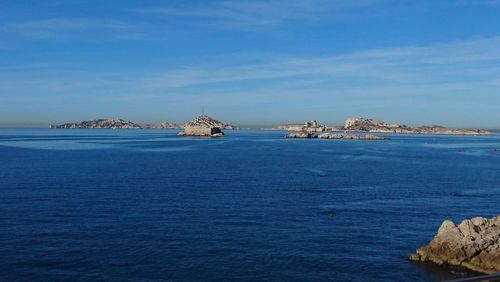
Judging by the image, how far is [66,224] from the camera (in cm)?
4541

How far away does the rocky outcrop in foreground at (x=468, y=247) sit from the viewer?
34.2 m

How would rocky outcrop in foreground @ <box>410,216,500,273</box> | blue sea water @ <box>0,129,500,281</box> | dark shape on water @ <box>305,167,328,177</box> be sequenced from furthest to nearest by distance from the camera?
dark shape on water @ <box>305,167,328,177</box>, rocky outcrop in foreground @ <box>410,216,500,273</box>, blue sea water @ <box>0,129,500,281</box>

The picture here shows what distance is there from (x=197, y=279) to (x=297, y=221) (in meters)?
18.5

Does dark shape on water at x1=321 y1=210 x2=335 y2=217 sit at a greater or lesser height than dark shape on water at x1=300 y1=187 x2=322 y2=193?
lesser

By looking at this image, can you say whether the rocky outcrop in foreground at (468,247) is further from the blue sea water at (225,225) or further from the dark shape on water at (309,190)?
the dark shape on water at (309,190)

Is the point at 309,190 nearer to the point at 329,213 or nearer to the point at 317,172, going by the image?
the point at 329,213

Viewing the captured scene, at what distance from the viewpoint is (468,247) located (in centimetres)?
3503


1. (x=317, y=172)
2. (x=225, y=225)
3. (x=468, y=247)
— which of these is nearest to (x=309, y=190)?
(x=225, y=225)

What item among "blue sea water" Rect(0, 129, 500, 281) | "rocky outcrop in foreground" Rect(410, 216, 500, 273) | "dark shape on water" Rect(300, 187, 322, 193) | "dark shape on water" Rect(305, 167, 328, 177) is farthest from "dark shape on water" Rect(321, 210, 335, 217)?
"dark shape on water" Rect(305, 167, 328, 177)

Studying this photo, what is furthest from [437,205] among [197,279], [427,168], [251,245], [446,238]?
[427,168]

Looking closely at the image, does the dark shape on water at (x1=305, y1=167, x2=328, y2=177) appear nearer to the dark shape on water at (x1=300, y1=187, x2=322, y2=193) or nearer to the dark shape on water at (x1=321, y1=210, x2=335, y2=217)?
the dark shape on water at (x1=300, y1=187, x2=322, y2=193)

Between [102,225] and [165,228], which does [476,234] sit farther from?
[102,225]

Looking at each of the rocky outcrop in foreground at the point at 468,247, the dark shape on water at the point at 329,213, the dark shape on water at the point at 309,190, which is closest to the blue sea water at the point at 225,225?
the dark shape on water at the point at 329,213

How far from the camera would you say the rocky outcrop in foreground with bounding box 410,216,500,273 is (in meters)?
34.2
